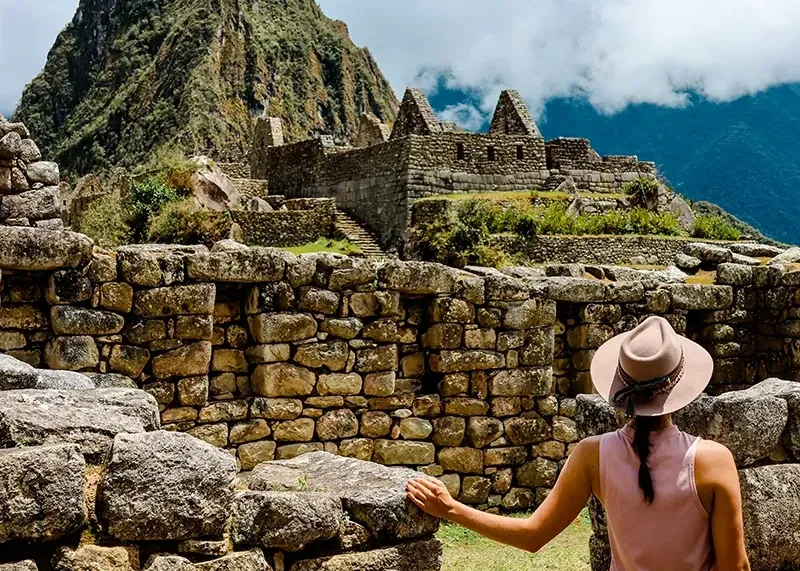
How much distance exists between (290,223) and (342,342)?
58.4ft

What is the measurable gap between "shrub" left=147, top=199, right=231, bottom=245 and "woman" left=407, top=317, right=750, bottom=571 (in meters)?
19.1

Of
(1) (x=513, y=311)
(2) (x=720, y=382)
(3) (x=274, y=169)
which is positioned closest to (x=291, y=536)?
(1) (x=513, y=311)

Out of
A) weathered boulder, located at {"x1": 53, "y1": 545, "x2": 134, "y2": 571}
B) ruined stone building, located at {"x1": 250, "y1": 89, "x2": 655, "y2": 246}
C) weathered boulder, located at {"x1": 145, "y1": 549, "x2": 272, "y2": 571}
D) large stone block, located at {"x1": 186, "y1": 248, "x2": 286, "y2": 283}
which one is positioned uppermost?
ruined stone building, located at {"x1": 250, "y1": 89, "x2": 655, "y2": 246}

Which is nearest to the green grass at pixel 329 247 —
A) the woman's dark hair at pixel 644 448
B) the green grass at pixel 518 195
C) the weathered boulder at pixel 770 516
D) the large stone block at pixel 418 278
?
the green grass at pixel 518 195

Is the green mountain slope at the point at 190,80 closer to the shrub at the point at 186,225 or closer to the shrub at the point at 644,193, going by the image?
the shrub at the point at 644,193

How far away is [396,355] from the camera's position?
30.7 ft

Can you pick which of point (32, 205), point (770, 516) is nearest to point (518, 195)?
point (32, 205)

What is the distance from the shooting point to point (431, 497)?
15.6 feet

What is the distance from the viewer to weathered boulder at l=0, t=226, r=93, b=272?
7.51 meters

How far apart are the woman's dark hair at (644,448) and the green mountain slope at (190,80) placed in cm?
10493

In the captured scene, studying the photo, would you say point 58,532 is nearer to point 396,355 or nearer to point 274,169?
point 396,355

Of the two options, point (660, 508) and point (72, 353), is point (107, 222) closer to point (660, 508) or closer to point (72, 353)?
point (72, 353)

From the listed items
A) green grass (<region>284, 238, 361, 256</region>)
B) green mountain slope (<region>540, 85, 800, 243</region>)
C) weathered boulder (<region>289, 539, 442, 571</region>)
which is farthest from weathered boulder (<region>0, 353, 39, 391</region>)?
green mountain slope (<region>540, 85, 800, 243</region>)

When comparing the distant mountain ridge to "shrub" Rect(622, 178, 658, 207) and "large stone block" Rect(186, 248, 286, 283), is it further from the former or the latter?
"large stone block" Rect(186, 248, 286, 283)
